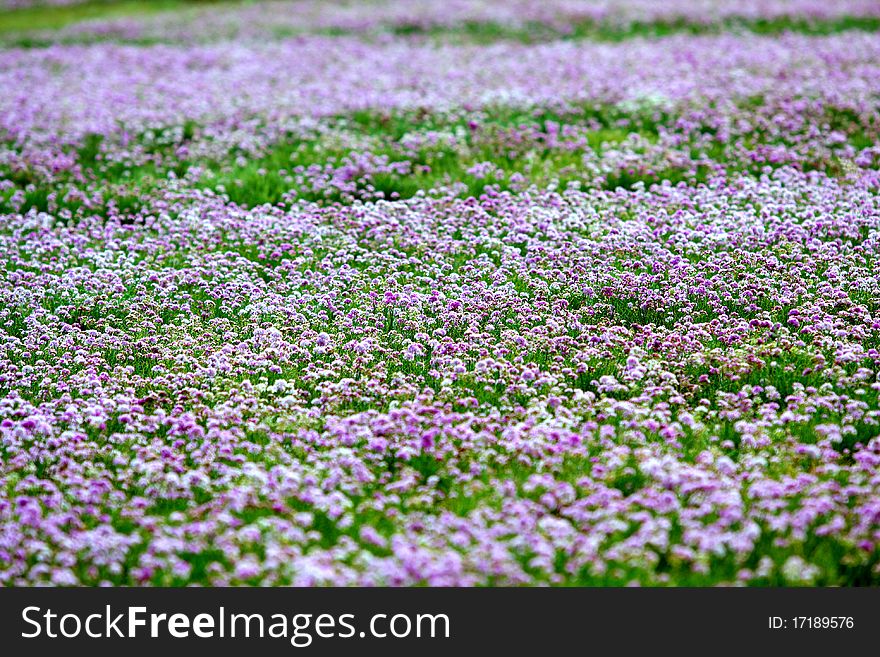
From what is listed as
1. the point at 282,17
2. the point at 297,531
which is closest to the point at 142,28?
the point at 282,17

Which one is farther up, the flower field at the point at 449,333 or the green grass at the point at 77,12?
the green grass at the point at 77,12

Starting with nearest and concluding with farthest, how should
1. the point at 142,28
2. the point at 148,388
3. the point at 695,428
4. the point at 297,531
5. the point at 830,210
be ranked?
the point at 297,531, the point at 695,428, the point at 148,388, the point at 830,210, the point at 142,28

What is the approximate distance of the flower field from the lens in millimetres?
6141

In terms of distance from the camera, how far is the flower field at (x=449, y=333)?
614 cm

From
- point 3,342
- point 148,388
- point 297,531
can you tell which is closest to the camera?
point 297,531

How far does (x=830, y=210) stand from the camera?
1219 cm

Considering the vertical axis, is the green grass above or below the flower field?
above

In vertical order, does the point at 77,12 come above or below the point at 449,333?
above

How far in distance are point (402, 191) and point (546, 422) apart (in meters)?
7.25

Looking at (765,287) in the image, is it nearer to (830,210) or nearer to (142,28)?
(830,210)

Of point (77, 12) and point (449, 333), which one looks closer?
point (449, 333)

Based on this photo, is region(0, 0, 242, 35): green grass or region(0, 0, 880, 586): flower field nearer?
region(0, 0, 880, 586): flower field

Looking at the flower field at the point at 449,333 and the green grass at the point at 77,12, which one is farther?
the green grass at the point at 77,12

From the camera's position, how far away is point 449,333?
31.2 ft
